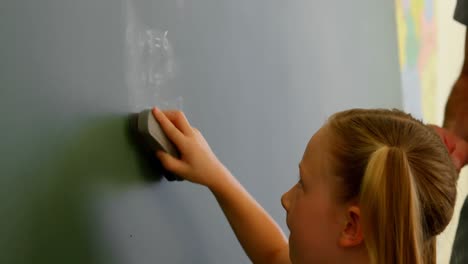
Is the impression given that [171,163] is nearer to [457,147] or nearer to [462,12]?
[457,147]

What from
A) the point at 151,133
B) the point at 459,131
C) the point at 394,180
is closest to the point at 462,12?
the point at 459,131

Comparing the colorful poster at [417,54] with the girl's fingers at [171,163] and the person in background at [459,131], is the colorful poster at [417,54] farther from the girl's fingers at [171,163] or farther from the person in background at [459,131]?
the girl's fingers at [171,163]

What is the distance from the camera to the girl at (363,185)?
0.53m

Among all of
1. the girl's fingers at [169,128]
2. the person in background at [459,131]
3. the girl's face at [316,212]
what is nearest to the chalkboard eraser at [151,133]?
the girl's fingers at [169,128]

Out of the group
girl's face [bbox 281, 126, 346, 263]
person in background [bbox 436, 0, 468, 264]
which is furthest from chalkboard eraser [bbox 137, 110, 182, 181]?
person in background [bbox 436, 0, 468, 264]

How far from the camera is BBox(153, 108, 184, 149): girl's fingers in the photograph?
60 centimetres

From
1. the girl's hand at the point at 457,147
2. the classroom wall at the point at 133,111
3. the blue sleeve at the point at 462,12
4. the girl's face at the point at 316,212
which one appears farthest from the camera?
the blue sleeve at the point at 462,12

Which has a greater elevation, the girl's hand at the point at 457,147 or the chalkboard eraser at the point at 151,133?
the chalkboard eraser at the point at 151,133

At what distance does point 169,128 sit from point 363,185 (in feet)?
0.76

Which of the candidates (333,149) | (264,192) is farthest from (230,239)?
(333,149)

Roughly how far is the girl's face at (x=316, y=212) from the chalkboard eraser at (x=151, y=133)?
0.17 m

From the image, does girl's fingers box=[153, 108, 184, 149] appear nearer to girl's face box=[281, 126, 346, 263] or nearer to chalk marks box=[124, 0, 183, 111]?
chalk marks box=[124, 0, 183, 111]

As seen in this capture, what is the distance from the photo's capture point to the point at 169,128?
2.01 feet

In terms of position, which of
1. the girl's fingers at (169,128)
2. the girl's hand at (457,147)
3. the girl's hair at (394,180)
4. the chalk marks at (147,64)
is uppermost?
the chalk marks at (147,64)
